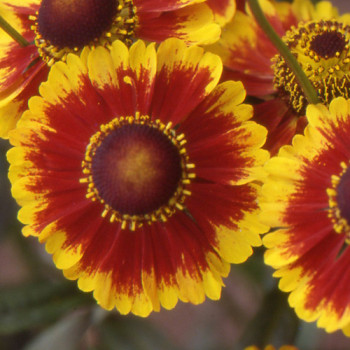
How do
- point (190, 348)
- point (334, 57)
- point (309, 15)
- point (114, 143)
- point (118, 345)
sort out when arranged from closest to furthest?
point (114, 143), point (334, 57), point (309, 15), point (118, 345), point (190, 348)

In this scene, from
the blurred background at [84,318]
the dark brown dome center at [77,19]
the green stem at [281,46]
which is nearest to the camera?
the green stem at [281,46]

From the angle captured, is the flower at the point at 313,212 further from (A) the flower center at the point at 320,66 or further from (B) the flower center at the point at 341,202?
(A) the flower center at the point at 320,66

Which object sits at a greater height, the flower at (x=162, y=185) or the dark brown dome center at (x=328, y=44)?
the dark brown dome center at (x=328, y=44)

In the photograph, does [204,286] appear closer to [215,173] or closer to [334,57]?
[215,173]

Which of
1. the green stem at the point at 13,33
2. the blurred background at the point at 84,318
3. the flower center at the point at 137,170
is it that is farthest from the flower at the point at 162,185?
the blurred background at the point at 84,318

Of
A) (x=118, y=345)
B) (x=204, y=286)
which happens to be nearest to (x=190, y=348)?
(x=118, y=345)

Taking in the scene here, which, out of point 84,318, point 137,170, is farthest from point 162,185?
point 84,318

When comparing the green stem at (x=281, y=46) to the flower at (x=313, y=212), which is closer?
the green stem at (x=281, y=46)
